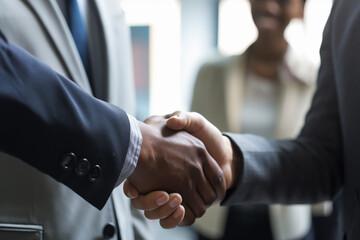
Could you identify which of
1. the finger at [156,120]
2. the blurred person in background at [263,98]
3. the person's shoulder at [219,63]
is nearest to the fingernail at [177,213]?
the finger at [156,120]

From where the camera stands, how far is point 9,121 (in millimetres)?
788

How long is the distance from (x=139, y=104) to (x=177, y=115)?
3202mm

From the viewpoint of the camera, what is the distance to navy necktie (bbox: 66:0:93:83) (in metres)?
1.06

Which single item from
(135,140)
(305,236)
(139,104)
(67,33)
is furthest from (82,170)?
(139,104)

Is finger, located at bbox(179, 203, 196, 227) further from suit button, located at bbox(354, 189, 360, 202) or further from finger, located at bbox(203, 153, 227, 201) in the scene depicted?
suit button, located at bbox(354, 189, 360, 202)

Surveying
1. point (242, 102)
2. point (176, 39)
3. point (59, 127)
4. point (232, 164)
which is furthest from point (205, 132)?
point (176, 39)

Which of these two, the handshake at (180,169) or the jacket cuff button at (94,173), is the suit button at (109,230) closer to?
the handshake at (180,169)

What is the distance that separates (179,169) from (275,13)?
119 cm

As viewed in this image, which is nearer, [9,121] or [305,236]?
[9,121]

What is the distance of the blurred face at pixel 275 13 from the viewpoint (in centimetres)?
205

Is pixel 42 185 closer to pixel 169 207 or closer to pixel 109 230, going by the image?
pixel 109 230

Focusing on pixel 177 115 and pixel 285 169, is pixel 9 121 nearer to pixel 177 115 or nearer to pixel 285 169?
pixel 177 115

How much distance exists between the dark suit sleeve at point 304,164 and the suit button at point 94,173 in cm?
45

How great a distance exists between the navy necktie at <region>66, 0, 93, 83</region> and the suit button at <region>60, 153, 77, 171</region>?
0.29 m
